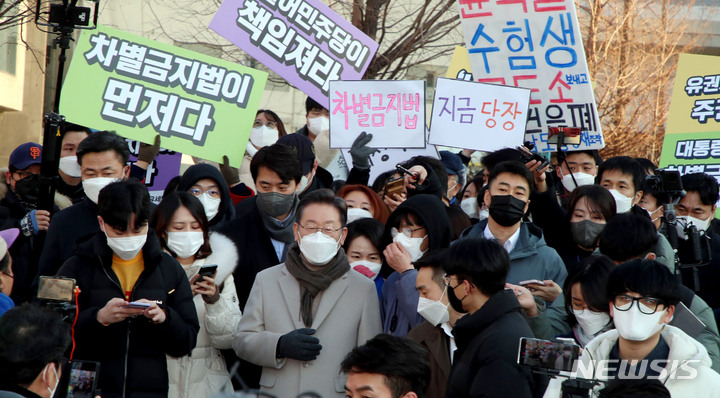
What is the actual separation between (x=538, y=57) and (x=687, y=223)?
1958 millimetres

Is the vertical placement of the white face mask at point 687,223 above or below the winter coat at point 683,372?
above

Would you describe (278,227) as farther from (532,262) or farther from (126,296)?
(532,262)

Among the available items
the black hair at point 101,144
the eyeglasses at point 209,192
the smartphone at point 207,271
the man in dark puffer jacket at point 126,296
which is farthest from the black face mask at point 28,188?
the smartphone at point 207,271

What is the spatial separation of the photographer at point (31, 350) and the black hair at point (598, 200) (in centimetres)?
394

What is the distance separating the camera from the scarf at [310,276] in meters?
5.25

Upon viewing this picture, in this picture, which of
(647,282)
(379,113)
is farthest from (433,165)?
(647,282)

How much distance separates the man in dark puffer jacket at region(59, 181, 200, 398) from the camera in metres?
4.89

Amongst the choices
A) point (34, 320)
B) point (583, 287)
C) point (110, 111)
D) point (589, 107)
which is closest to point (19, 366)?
point (34, 320)

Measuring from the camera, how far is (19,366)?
11.0 ft

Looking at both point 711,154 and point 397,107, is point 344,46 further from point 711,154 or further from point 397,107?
point 711,154

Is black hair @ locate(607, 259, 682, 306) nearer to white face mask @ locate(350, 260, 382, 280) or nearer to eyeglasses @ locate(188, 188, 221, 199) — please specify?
white face mask @ locate(350, 260, 382, 280)

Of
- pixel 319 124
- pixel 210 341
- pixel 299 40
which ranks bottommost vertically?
pixel 210 341

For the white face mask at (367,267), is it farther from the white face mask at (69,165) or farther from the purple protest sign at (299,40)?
the purple protest sign at (299,40)

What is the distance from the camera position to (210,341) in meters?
5.48
